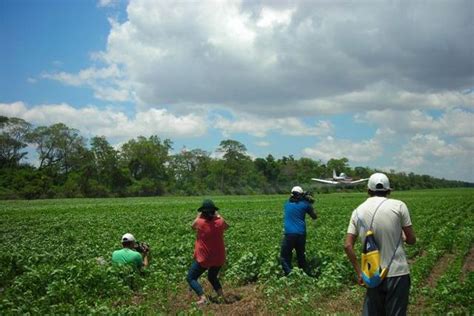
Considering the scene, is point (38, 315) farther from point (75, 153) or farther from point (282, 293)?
point (75, 153)

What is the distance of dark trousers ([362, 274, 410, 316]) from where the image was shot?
5031 mm

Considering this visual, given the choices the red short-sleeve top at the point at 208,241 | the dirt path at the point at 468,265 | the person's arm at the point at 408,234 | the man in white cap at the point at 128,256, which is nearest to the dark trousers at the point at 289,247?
the red short-sleeve top at the point at 208,241

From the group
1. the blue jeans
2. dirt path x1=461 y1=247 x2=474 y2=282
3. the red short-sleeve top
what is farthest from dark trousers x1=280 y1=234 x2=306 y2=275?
dirt path x1=461 y1=247 x2=474 y2=282

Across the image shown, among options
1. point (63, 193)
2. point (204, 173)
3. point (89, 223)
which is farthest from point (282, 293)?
point (204, 173)

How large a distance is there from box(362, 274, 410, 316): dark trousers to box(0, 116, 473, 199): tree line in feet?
235

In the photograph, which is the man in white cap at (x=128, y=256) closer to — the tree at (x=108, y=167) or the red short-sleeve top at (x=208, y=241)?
the red short-sleeve top at (x=208, y=241)

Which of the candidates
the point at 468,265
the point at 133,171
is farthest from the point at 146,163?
the point at 468,265

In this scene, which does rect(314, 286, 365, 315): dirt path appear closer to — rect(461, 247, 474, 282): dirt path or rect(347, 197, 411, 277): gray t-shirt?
rect(347, 197, 411, 277): gray t-shirt

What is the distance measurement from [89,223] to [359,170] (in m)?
121

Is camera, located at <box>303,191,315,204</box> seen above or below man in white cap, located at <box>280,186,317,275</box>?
above

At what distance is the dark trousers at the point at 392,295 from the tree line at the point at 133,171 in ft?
235

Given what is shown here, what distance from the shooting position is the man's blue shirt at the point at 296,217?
398 inches

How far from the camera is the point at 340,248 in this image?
15.5m

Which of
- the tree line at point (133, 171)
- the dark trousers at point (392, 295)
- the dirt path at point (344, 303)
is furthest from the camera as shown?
the tree line at point (133, 171)
